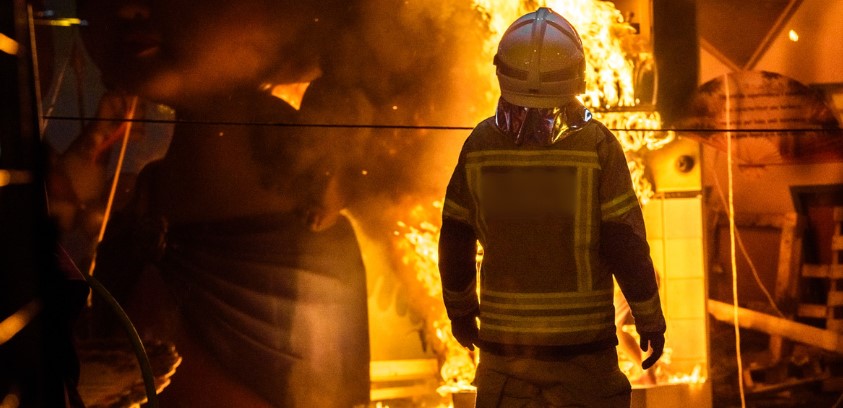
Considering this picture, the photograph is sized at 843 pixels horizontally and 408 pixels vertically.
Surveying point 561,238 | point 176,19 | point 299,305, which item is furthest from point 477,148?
point 176,19

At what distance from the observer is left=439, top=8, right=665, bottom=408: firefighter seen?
3613mm

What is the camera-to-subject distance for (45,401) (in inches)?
74.5

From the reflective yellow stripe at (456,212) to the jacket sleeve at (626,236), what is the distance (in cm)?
59

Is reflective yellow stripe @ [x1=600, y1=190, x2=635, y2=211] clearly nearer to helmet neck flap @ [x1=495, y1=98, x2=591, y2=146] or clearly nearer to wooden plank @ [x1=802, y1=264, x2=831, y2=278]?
helmet neck flap @ [x1=495, y1=98, x2=591, y2=146]

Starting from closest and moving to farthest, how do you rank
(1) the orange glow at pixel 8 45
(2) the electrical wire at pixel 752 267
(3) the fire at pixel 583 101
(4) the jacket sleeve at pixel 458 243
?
(1) the orange glow at pixel 8 45, (4) the jacket sleeve at pixel 458 243, (3) the fire at pixel 583 101, (2) the electrical wire at pixel 752 267

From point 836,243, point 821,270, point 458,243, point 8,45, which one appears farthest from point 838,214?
point 8,45

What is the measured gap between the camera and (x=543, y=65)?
11.8ft

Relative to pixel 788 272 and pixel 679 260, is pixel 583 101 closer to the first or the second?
pixel 679 260

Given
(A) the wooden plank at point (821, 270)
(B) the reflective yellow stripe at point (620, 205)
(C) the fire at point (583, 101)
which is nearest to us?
(B) the reflective yellow stripe at point (620, 205)

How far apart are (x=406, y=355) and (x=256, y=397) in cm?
85

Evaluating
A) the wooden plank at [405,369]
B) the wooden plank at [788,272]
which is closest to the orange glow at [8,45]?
the wooden plank at [405,369]

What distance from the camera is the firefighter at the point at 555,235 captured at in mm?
3613

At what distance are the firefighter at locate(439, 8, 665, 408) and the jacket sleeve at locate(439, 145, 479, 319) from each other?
0.12 meters

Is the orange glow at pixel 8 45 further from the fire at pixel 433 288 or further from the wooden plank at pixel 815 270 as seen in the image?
the wooden plank at pixel 815 270
